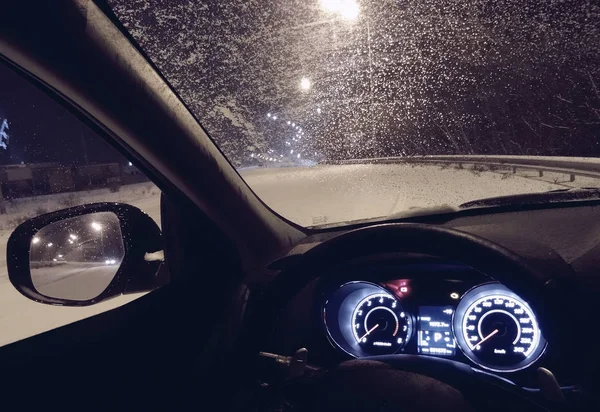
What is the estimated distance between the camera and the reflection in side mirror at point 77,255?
240cm

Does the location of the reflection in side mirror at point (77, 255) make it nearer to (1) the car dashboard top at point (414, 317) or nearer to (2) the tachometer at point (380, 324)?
(1) the car dashboard top at point (414, 317)

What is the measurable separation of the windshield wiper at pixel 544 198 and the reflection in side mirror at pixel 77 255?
7.26 ft

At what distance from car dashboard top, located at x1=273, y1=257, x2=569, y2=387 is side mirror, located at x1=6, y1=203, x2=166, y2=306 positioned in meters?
0.93

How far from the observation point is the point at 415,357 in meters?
1.61

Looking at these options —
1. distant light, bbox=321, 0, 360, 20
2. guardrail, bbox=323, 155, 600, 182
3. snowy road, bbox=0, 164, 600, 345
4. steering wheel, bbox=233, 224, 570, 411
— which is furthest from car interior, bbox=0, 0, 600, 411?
distant light, bbox=321, 0, 360, 20

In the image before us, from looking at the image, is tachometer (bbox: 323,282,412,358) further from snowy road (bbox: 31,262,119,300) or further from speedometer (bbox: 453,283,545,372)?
snowy road (bbox: 31,262,119,300)

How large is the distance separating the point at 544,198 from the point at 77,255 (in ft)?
9.75

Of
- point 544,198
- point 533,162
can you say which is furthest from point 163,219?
point 533,162

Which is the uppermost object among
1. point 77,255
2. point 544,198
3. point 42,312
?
point 544,198

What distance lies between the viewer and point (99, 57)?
1.50 meters

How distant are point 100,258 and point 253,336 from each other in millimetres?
1525

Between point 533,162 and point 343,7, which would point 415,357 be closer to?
point 533,162

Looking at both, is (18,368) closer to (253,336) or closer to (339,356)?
(253,336)

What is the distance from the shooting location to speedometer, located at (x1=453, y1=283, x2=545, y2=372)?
1.94 m
